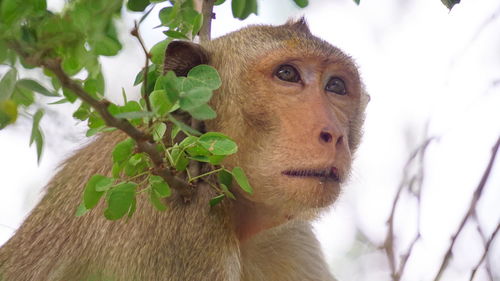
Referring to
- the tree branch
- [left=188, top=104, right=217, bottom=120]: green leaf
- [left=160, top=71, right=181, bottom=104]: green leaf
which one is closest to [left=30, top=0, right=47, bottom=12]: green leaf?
[left=160, top=71, right=181, bottom=104]: green leaf

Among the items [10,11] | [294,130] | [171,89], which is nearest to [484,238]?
[294,130]

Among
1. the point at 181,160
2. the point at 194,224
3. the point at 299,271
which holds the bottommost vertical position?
the point at 299,271

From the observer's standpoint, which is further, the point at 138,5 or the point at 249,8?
the point at 249,8

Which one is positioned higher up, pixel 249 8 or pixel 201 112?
pixel 249 8

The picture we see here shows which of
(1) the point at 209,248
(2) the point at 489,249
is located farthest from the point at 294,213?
(2) the point at 489,249

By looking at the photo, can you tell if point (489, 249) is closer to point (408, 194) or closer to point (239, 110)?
point (408, 194)

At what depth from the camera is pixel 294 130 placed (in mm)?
5309

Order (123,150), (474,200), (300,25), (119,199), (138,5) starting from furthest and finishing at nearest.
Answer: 1. (300,25)
2. (474,200)
3. (138,5)
4. (119,199)
5. (123,150)

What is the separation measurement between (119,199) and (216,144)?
0.63m

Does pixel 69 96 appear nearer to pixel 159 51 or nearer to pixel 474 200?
pixel 159 51

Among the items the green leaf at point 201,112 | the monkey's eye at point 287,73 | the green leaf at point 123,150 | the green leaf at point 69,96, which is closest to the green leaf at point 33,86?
the green leaf at point 69,96

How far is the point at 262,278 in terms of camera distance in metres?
6.34

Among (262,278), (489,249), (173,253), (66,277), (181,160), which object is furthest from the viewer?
(262,278)

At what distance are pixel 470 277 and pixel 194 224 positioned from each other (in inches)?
88.0
